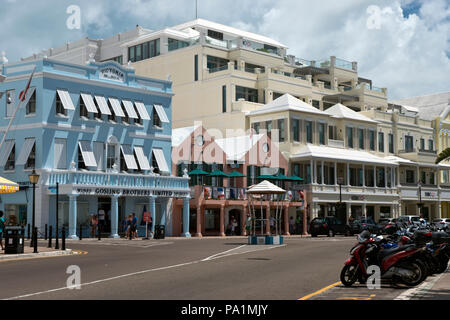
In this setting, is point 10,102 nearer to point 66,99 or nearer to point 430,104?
point 66,99

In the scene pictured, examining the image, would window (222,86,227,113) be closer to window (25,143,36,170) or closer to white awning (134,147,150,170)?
white awning (134,147,150,170)

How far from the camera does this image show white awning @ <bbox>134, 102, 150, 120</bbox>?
48.0 metres

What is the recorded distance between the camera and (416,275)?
14586 millimetres

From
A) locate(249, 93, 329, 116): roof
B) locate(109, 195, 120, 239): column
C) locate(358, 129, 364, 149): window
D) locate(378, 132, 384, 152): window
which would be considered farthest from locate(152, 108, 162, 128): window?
locate(378, 132, 384, 152): window

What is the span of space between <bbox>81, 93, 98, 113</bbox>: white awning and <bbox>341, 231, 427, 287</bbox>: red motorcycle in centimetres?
3222

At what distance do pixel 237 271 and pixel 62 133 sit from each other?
27.8 meters

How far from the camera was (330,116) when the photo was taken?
63656 mm

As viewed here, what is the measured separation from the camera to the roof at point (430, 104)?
8287cm

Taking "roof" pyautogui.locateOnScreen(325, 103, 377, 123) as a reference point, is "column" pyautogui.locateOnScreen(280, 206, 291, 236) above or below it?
below

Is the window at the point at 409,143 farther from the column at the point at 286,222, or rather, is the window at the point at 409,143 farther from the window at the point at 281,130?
the column at the point at 286,222

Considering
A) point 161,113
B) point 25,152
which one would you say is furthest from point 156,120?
point 25,152

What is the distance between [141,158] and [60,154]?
6496mm
